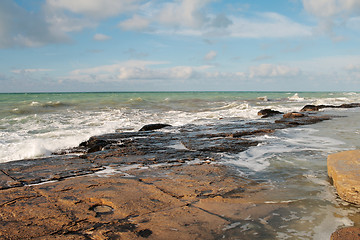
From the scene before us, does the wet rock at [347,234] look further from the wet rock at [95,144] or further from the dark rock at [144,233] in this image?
the wet rock at [95,144]

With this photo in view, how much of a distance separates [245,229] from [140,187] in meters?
1.62

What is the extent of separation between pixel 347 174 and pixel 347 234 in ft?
4.38

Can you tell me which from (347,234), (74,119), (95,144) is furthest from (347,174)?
(74,119)

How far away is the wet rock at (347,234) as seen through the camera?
249 cm

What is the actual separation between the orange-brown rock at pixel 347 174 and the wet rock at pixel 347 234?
2.71ft

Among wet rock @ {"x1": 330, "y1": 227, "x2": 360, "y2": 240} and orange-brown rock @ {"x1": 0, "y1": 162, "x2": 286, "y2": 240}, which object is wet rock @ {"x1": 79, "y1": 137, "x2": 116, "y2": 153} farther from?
wet rock @ {"x1": 330, "y1": 227, "x2": 360, "y2": 240}

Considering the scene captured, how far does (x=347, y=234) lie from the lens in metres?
2.54

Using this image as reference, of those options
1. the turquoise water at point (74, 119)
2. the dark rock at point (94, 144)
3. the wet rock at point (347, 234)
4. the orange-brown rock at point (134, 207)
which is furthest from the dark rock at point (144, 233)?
the turquoise water at point (74, 119)

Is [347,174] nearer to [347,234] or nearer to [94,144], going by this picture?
[347,234]

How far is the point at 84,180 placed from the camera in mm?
4086

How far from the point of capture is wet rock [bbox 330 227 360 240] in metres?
2.49

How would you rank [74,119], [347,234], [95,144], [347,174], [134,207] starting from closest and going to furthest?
[347,234], [134,207], [347,174], [95,144], [74,119]

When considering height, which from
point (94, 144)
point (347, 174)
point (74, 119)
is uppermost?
point (347, 174)

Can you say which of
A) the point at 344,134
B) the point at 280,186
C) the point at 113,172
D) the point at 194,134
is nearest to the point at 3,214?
the point at 113,172
